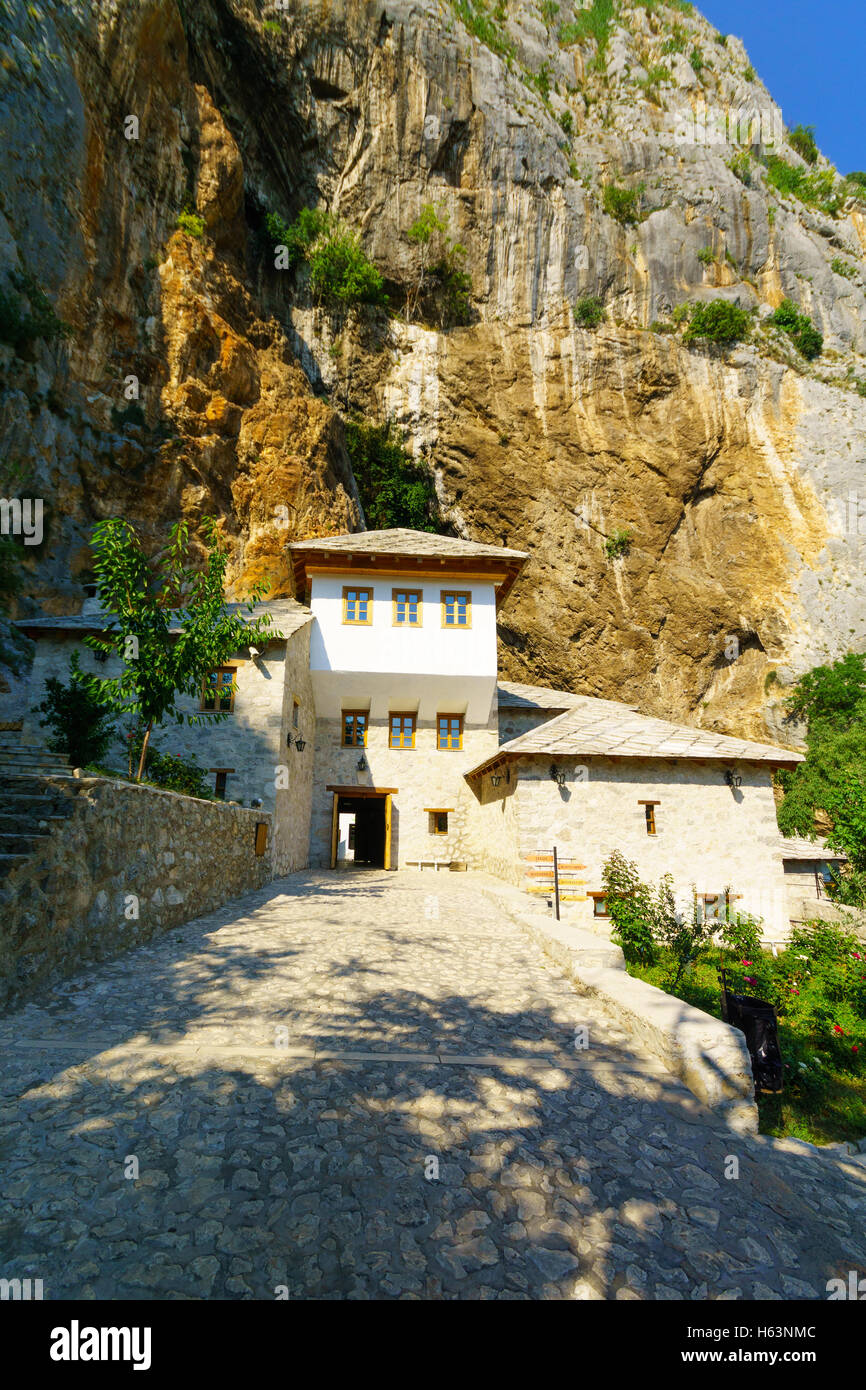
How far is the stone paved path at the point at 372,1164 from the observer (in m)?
2.19

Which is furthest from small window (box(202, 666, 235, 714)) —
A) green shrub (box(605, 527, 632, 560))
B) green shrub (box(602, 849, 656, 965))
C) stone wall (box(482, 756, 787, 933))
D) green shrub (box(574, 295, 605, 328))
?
green shrub (box(574, 295, 605, 328))

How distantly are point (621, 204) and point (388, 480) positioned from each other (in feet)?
55.8

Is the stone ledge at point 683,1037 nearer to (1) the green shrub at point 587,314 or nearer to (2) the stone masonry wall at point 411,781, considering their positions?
(2) the stone masonry wall at point 411,781

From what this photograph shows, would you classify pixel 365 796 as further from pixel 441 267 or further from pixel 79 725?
pixel 441 267

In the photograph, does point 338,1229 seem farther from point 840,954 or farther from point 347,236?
A: point 347,236

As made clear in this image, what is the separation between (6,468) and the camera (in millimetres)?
15680

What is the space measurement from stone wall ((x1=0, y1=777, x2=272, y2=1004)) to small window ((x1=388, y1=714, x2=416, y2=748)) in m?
9.43

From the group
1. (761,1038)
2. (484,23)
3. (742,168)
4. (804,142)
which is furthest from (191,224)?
(804,142)

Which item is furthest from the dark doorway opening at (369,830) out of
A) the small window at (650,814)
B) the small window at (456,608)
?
the small window at (650,814)

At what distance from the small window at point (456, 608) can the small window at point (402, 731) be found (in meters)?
3.13

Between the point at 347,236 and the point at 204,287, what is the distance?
27.6 feet

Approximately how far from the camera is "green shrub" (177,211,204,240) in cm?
2067
